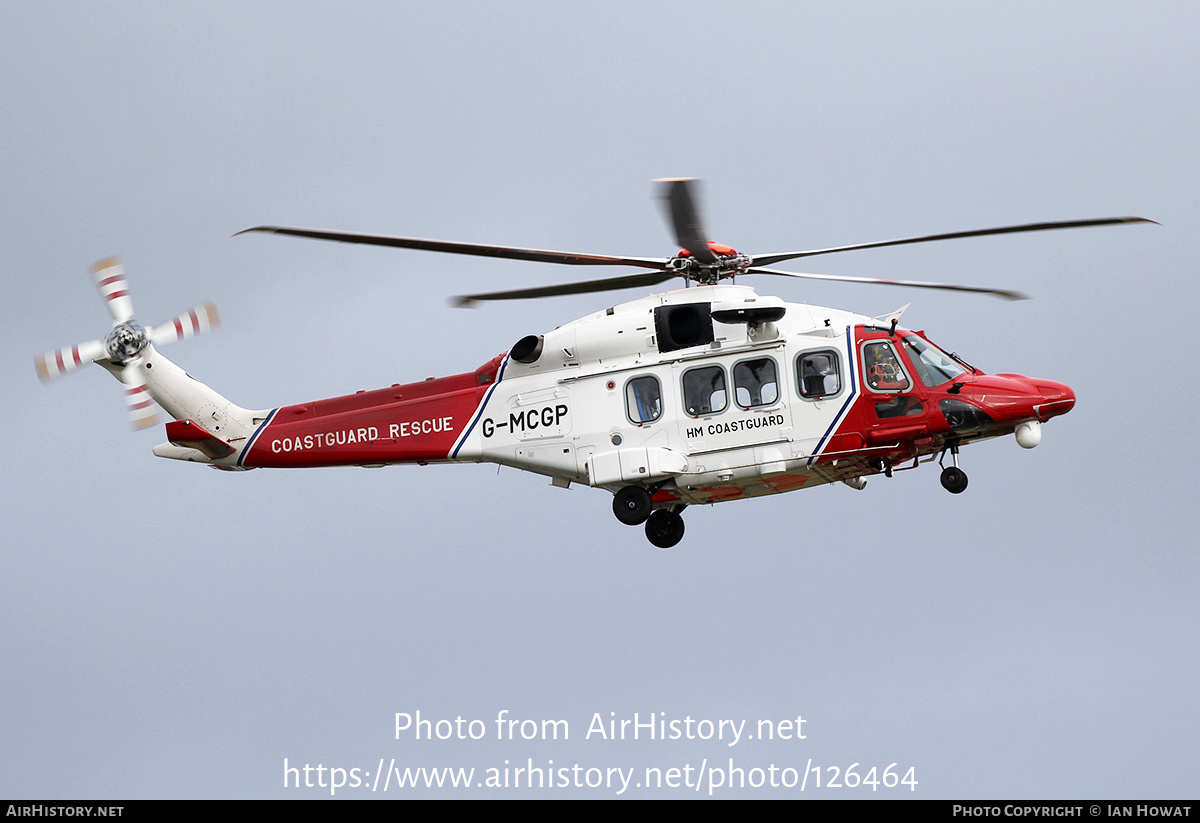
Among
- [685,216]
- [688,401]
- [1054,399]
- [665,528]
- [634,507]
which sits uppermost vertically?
[685,216]

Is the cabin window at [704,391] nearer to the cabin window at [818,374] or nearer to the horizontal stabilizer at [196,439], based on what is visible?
the cabin window at [818,374]

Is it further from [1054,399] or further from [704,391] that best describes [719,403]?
[1054,399]

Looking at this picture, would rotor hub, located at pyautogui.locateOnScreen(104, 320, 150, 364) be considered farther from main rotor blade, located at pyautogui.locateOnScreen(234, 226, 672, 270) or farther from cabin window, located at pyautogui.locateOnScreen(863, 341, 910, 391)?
cabin window, located at pyautogui.locateOnScreen(863, 341, 910, 391)

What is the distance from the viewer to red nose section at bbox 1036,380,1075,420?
23.5 metres

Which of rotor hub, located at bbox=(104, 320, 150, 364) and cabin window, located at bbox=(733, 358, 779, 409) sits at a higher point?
rotor hub, located at bbox=(104, 320, 150, 364)

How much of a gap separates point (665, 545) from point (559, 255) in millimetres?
5638

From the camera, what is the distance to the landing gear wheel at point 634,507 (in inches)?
971

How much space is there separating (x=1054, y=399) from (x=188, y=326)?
16.1 m

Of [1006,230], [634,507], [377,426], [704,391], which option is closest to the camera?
[1006,230]

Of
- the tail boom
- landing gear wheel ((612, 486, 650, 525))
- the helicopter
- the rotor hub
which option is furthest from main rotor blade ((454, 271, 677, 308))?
the rotor hub

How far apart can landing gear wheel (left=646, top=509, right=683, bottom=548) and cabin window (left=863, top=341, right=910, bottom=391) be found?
421cm

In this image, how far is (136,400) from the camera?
26047 mm

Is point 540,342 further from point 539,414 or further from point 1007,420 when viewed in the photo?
point 1007,420

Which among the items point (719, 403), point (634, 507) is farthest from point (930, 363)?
→ point (634, 507)
